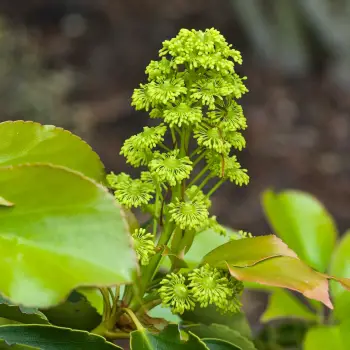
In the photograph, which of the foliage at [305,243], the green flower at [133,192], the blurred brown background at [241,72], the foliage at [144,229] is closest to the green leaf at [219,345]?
the foliage at [144,229]

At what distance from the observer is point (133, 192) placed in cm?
45

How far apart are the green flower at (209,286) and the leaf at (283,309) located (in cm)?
30

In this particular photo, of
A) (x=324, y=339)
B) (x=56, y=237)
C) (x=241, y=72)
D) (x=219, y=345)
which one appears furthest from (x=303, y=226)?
(x=241, y=72)

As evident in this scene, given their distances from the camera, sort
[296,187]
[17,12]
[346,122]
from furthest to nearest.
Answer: [17,12], [346,122], [296,187]

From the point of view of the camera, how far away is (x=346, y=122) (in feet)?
11.2

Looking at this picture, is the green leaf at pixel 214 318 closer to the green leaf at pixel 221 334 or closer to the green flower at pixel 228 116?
the green leaf at pixel 221 334

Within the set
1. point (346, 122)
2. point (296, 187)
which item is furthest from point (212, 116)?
point (346, 122)

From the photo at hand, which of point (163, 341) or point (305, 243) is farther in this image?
point (305, 243)

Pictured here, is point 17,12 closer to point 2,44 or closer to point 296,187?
point 2,44

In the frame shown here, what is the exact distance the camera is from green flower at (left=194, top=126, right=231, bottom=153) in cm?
43

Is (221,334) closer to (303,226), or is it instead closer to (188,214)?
(188,214)

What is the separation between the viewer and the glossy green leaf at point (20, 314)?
43 cm

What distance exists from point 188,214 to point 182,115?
65 millimetres

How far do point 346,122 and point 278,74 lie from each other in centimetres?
56
